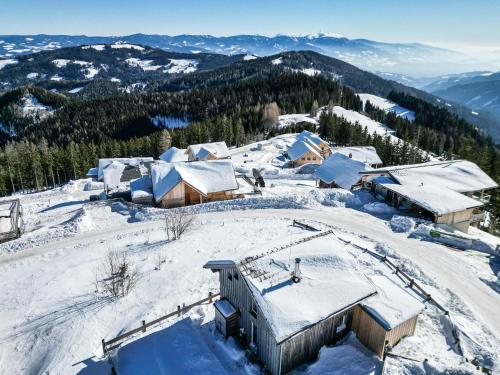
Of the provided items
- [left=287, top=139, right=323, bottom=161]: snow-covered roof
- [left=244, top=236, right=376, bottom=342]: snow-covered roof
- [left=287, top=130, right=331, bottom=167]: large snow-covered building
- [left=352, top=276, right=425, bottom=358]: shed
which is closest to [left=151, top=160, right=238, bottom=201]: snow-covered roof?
[left=244, top=236, right=376, bottom=342]: snow-covered roof

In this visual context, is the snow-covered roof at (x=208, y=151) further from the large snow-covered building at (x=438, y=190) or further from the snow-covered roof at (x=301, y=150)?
the large snow-covered building at (x=438, y=190)

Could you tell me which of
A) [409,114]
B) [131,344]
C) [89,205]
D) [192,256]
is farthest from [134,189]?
[409,114]

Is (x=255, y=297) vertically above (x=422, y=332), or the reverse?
(x=255, y=297)

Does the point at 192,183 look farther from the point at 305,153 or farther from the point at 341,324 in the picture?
the point at 305,153

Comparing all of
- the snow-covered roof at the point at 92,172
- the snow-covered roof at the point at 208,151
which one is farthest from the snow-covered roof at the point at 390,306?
the snow-covered roof at the point at 92,172

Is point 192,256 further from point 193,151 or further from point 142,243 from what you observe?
point 193,151

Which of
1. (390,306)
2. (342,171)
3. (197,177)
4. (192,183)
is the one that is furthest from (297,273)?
(342,171)
